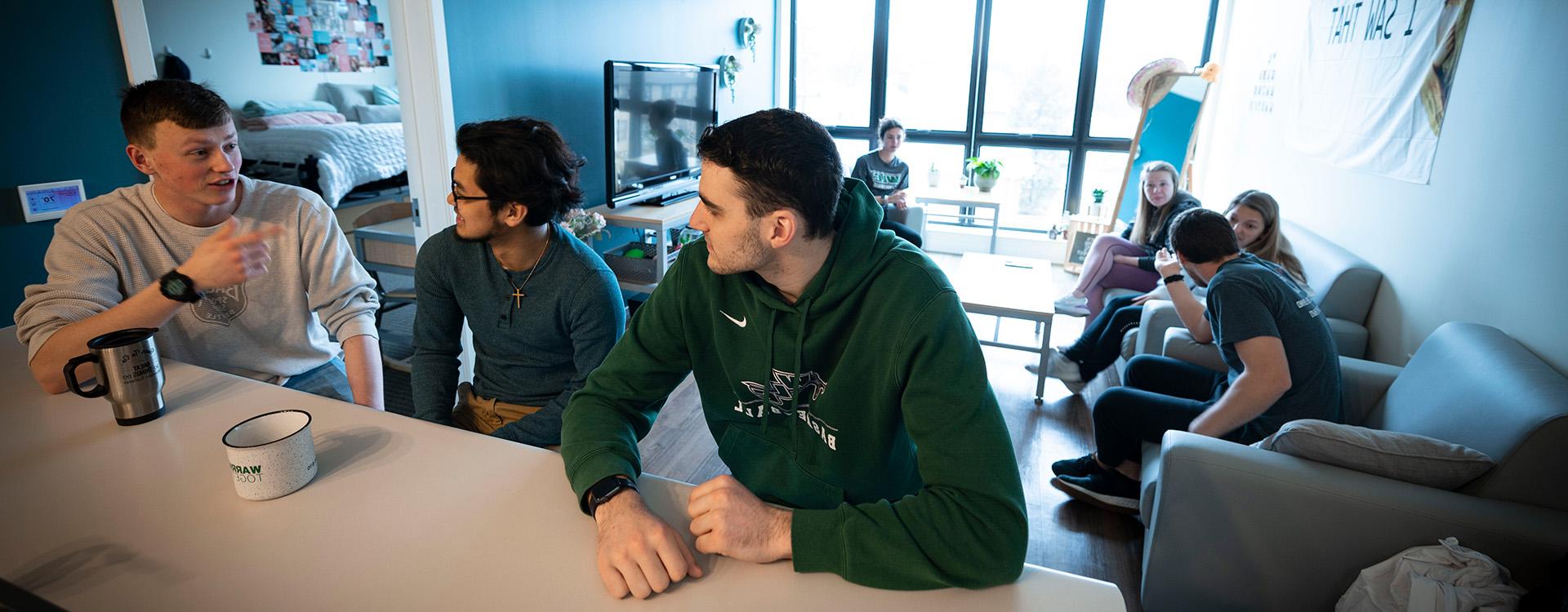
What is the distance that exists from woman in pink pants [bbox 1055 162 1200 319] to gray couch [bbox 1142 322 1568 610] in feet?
6.35

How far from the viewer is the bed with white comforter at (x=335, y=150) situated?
4.69m

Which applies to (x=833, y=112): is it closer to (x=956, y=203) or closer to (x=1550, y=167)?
(x=956, y=203)

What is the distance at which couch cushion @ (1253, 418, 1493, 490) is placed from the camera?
1517mm

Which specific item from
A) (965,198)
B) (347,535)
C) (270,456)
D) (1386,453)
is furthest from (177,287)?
(965,198)

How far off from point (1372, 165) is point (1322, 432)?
1.82 meters

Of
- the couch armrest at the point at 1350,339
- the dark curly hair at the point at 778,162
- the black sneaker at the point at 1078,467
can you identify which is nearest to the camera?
the dark curly hair at the point at 778,162

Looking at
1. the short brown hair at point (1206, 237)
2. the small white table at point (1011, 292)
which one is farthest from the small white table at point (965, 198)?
the short brown hair at point (1206, 237)

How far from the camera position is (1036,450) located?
2826mm

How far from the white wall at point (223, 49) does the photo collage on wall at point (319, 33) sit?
73 mm

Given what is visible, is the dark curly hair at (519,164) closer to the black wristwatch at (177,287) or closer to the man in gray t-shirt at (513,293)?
the man in gray t-shirt at (513,293)

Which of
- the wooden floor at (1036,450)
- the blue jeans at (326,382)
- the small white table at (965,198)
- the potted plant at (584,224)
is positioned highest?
the potted plant at (584,224)

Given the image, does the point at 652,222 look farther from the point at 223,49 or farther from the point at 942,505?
the point at 223,49

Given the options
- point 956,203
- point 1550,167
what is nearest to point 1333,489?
point 1550,167

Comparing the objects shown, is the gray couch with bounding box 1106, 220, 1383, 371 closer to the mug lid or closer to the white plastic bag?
the white plastic bag
